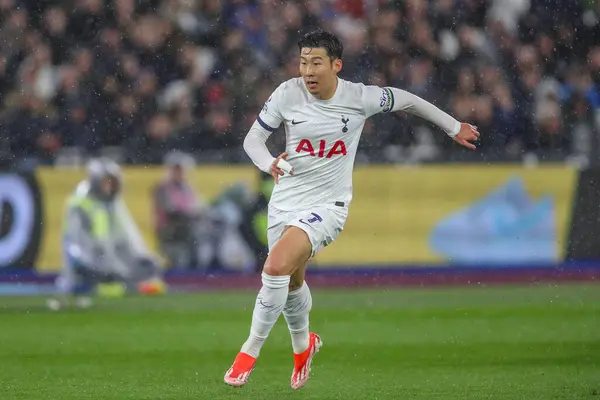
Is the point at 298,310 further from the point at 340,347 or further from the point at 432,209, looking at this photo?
the point at 432,209

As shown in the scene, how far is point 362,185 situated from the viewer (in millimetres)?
14414

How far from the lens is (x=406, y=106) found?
23.9 ft

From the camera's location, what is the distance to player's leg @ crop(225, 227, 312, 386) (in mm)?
6719

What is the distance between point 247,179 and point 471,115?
3.24m

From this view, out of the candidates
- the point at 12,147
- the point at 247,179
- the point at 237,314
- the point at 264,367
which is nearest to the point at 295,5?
the point at 247,179

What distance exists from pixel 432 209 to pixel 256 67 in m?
3.18

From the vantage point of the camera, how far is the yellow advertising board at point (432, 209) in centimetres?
1421

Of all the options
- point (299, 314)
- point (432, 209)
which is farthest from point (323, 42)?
point (432, 209)

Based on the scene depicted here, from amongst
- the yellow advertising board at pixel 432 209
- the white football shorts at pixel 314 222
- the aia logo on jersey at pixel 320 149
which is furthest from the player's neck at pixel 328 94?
the yellow advertising board at pixel 432 209

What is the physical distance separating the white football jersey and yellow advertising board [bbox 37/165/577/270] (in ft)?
23.0

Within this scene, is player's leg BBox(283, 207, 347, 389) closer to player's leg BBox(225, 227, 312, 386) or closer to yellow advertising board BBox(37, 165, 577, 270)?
player's leg BBox(225, 227, 312, 386)

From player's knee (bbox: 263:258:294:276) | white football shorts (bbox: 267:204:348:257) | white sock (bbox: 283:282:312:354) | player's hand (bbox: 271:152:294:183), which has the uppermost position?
player's hand (bbox: 271:152:294:183)

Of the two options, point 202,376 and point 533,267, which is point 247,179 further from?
point 202,376

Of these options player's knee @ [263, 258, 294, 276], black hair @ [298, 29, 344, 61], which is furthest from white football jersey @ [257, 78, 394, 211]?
player's knee @ [263, 258, 294, 276]
